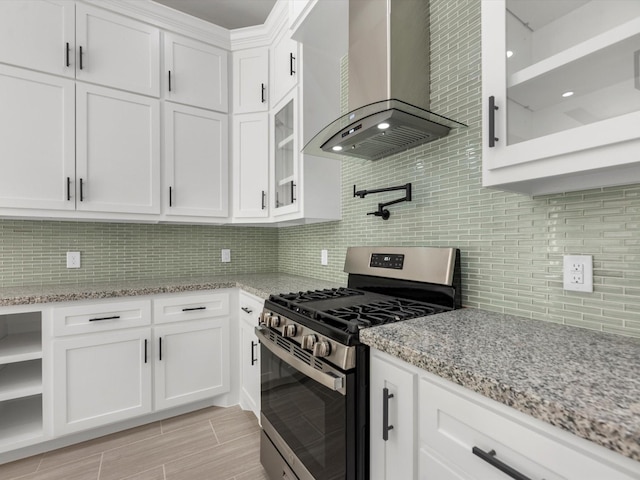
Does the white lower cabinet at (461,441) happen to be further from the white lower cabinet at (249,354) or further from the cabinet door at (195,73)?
the cabinet door at (195,73)

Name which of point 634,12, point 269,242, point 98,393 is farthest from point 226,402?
point 634,12

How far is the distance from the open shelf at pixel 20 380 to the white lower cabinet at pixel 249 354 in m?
1.11

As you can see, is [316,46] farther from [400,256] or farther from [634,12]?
[634,12]

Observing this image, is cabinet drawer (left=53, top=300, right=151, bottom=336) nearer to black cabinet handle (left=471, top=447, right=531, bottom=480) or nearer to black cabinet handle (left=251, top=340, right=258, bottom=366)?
black cabinet handle (left=251, top=340, right=258, bottom=366)

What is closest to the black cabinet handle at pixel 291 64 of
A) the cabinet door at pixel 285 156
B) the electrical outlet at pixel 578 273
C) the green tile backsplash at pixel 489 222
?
the cabinet door at pixel 285 156

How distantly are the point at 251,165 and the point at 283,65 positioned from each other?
728mm

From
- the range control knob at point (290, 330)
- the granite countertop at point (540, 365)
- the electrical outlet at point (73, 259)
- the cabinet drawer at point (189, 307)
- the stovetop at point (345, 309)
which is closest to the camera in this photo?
the granite countertop at point (540, 365)

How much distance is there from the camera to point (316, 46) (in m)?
1.99

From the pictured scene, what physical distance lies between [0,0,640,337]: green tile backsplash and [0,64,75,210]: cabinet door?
388 millimetres

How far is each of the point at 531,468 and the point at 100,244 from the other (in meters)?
2.67

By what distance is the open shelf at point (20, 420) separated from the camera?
5.55 ft

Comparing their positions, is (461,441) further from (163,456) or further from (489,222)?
(163,456)

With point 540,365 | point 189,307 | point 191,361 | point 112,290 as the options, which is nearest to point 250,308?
point 189,307

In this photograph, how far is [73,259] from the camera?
221cm
